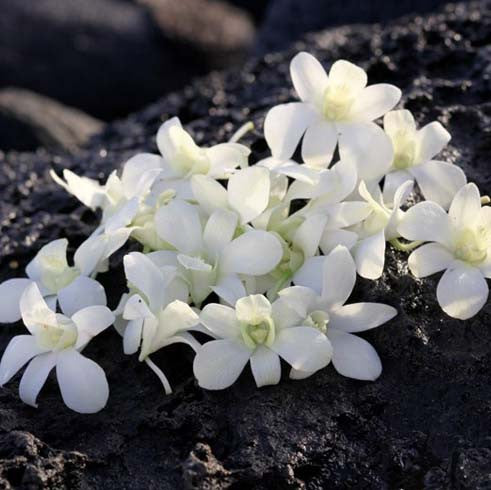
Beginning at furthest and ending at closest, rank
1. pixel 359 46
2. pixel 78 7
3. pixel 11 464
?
1. pixel 78 7
2. pixel 359 46
3. pixel 11 464

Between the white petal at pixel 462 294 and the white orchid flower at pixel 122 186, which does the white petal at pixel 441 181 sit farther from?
the white orchid flower at pixel 122 186

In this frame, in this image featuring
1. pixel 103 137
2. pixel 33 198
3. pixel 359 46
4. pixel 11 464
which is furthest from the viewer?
pixel 103 137

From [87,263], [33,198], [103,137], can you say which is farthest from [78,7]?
[87,263]

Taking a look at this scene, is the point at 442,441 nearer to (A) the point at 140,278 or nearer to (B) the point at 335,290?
(B) the point at 335,290

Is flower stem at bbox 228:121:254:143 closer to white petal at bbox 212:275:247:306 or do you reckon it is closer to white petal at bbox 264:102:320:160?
white petal at bbox 264:102:320:160

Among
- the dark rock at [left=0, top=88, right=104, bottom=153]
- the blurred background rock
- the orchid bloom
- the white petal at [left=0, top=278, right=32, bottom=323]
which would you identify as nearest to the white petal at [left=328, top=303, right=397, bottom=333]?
the orchid bloom

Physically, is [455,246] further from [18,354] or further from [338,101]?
[18,354]

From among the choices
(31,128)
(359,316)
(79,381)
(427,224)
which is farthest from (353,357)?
(31,128)
